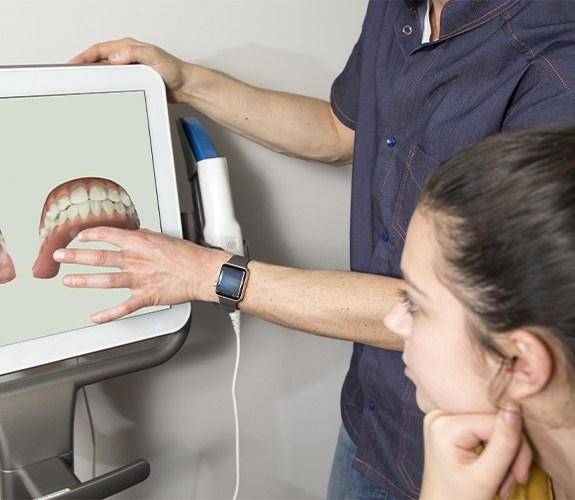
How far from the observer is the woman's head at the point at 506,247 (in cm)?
69

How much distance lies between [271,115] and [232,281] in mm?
408

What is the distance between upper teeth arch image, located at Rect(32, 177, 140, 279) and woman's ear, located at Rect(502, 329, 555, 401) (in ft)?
2.11

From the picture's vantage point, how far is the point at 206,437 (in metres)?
1.62

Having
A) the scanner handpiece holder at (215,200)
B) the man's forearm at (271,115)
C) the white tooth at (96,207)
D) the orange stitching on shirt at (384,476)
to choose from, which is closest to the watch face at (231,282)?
the scanner handpiece holder at (215,200)

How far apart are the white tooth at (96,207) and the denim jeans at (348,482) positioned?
0.70 m

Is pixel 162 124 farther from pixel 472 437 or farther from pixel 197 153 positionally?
pixel 472 437

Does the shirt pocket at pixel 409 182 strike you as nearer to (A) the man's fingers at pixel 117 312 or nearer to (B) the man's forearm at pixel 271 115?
(B) the man's forearm at pixel 271 115

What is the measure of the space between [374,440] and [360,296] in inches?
14.1

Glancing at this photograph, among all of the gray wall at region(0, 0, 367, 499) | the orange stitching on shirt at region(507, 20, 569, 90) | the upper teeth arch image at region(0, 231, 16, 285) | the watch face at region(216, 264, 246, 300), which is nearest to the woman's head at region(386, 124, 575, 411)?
the orange stitching on shirt at region(507, 20, 569, 90)

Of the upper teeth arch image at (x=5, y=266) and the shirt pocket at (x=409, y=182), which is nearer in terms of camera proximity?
the upper teeth arch image at (x=5, y=266)

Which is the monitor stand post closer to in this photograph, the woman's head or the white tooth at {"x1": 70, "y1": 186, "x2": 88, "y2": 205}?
the white tooth at {"x1": 70, "y1": 186, "x2": 88, "y2": 205}

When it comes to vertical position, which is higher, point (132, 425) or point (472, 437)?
point (472, 437)

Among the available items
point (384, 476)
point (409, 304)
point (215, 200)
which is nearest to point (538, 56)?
point (409, 304)

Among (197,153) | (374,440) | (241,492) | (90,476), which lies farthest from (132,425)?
(197,153)
